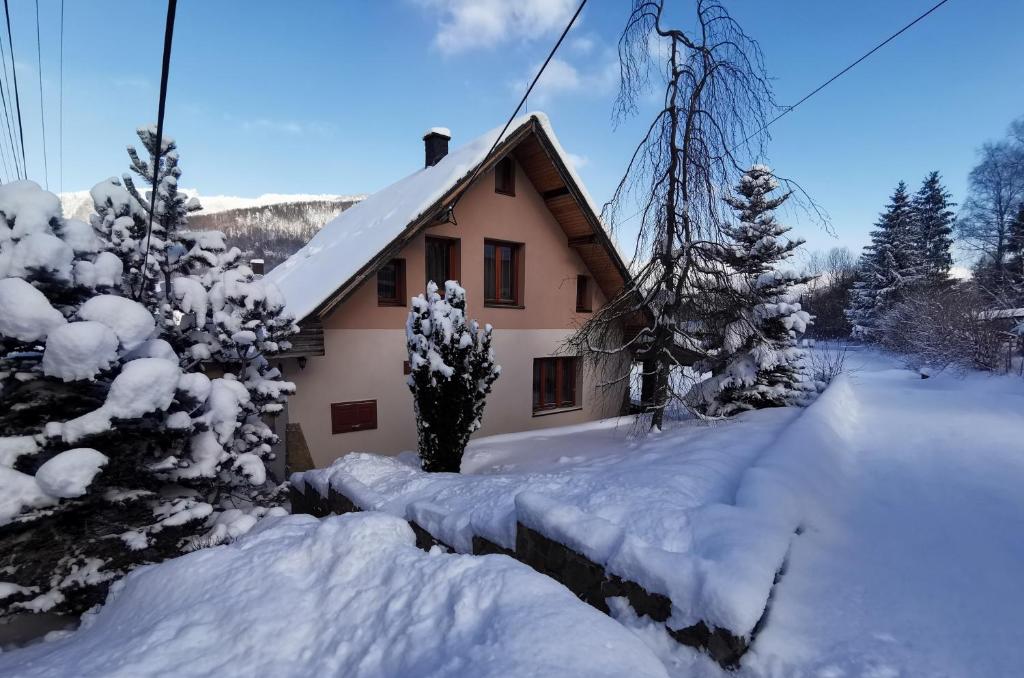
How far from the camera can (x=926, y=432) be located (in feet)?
23.3

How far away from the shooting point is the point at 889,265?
99.9 feet

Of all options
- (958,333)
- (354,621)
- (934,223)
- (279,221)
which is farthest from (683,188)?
(934,223)

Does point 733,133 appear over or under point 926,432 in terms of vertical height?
over

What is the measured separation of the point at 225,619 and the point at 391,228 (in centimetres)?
719

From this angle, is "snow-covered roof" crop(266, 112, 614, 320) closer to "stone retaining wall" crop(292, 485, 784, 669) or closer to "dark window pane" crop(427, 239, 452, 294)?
"dark window pane" crop(427, 239, 452, 294)

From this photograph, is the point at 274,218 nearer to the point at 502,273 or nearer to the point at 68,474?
the point at 502,273

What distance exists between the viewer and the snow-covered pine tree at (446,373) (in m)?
7.26

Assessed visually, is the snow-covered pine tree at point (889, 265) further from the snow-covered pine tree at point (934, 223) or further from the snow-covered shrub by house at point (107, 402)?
the snow-covered shrub by house at point (107, 402)

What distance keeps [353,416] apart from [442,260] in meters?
3.93

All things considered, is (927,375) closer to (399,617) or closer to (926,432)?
(926,432)

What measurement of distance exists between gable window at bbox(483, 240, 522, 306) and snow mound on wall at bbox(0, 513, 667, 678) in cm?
803


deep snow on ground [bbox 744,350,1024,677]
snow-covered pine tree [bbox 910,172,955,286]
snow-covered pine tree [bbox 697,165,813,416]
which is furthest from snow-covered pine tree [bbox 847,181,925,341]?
deep snow on ground [bbox 744,350,1024,677]

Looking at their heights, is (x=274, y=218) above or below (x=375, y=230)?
above

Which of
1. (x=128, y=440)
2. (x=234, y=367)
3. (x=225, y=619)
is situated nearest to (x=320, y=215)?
(x=234, y=367)
